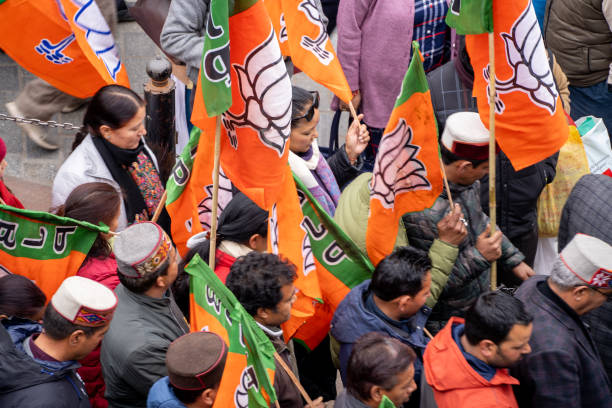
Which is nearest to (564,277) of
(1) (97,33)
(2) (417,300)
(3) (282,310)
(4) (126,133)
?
(2) (417,300)

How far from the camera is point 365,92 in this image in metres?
5.83

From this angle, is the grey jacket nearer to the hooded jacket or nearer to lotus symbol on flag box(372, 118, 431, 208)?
the hooded jacket

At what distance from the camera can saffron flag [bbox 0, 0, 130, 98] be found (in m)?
4.81

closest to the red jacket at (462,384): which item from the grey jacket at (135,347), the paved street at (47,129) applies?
the grey jacket at (135,347)

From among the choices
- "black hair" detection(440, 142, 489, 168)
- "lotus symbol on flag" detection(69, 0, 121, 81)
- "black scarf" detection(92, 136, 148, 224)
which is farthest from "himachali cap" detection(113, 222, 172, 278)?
"lotus symbol on flag" detection(69, 0, 121, 81)

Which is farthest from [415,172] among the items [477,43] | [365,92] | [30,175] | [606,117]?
[30,175]

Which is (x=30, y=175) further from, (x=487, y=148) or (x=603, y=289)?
(x=603, y=289)

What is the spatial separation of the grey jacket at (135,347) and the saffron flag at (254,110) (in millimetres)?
719

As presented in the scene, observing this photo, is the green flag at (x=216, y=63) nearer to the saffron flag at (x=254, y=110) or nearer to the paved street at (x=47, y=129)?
the saffron flag at (x=254, y=110)

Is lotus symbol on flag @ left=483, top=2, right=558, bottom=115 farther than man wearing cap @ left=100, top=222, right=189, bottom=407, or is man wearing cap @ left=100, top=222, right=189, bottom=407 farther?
lotus symbol on flag @ left=483, top=2, right=558, bottom=115

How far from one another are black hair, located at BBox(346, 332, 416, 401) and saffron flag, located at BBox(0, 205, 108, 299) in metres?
1.49

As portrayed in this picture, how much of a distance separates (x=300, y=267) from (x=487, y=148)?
1.10m

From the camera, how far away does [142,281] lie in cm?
328

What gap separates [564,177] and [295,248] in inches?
76.1
